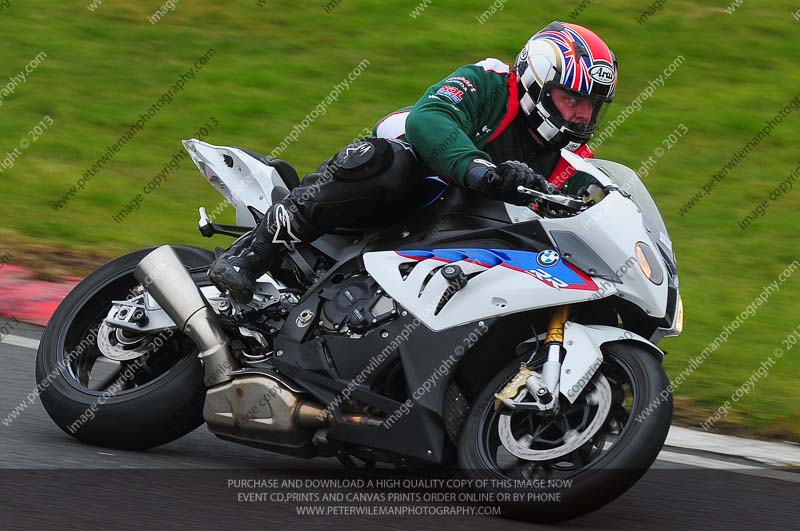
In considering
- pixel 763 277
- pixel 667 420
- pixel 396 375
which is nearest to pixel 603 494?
pixel 667 420

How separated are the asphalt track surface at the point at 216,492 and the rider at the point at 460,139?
28.7 inches

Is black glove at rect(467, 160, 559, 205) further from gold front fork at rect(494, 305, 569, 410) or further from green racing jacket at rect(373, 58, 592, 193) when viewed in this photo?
→ gold front fork at rect(494, 305, 569, 410)

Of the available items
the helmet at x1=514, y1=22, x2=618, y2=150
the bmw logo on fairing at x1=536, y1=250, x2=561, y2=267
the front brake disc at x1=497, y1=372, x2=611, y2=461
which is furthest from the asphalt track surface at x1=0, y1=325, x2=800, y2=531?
the helmet at x1=514, y1=22, x2=618, y2=150

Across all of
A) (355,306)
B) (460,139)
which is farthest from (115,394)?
(460,139)

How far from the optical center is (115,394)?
5164 millimetres

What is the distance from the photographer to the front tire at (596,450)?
4039 millimetres

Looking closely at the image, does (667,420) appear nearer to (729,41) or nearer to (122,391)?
(122,391)

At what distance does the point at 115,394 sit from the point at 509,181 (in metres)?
1.89

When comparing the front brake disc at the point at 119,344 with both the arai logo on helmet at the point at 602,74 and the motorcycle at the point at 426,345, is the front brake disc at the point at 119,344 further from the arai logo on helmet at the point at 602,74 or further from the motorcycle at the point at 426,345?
the arai logo on helmet at the point at 602,74

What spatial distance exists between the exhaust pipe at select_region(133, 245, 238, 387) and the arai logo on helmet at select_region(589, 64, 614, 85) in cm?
172

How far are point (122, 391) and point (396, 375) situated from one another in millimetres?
1281

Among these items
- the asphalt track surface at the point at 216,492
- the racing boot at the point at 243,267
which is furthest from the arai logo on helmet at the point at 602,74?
the asphalt track surface at the point at 216,492

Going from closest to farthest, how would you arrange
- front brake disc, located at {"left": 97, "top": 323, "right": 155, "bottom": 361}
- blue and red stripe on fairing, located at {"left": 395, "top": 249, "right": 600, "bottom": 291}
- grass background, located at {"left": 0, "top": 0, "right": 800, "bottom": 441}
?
1. blue and red stripe on fairing, located at {"left": 395, "top": 249, "right": 600, "bottom": 291}
2. front brake disc, located at {"left": 97, "top": 323, "right": 155, "bottom": 361}
3. grass background, located at {"left": 0, "top": 0, "right": 800, "bottom": 441}

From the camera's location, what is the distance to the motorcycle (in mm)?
4227
